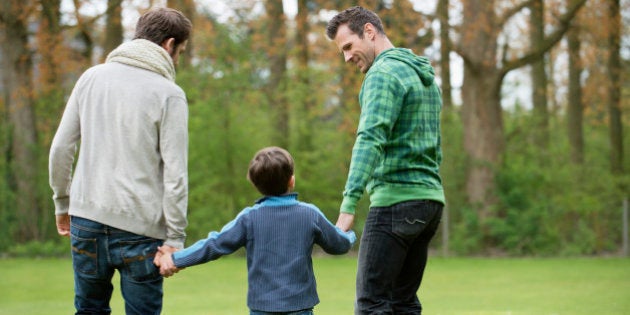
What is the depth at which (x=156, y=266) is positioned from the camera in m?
3.63

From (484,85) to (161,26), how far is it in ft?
41.6

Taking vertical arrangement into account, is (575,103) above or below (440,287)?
above

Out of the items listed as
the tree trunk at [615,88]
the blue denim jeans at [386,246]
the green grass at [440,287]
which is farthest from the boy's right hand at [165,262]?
the tree trunk at [615,88]

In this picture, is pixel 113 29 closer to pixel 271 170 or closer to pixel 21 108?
pixel 21 108

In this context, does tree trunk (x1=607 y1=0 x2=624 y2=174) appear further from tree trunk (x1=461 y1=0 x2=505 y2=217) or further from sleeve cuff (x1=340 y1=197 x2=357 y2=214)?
sleeve cuff (x1=340 y1=197 x2=357 y2=214)

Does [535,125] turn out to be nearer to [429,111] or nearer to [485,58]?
[485,58]

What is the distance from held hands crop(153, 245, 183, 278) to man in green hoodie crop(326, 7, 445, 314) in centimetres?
74

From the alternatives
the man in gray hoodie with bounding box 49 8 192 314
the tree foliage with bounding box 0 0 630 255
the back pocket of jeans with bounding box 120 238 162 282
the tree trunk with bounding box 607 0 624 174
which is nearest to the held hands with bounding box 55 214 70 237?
the man in gray hoodie with bounding box 49 8 192 314

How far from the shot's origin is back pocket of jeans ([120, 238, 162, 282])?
358 cm

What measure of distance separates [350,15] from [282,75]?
1347 cm

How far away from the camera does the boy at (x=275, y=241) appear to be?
380 cm

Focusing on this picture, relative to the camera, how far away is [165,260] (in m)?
3.60

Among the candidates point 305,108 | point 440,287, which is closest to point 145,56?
point 440,287

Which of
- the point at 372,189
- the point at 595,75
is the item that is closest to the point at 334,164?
the point at 595,75
